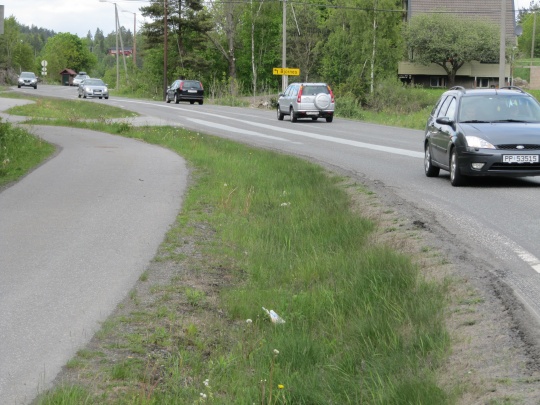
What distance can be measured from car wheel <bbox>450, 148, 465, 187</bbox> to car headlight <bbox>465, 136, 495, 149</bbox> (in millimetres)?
320

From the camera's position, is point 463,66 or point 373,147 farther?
point 463,66

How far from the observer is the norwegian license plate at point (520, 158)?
13570 millimetres

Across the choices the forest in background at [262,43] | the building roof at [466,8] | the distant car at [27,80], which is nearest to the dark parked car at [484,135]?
the forest in background at [262,43]

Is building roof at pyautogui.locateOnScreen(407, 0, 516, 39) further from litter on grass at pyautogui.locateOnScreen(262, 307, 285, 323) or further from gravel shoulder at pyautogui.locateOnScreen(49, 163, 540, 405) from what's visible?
litter on grass at pyautogui.locateOnScreen(262, 307, 285, 323)

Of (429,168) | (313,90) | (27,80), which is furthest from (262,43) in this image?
(429,168)

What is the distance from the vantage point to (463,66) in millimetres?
95562

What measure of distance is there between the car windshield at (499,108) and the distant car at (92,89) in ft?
173

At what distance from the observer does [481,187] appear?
14016mm

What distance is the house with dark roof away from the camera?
313ft

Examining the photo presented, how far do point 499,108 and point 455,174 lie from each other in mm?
1649

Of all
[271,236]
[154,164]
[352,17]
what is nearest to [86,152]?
[154,164]

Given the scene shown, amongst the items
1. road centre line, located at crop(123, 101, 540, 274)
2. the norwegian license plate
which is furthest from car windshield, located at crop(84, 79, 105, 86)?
the norwegian license plate

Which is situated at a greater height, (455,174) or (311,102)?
(311,102)

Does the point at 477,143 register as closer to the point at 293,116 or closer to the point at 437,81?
the point at 293,116
